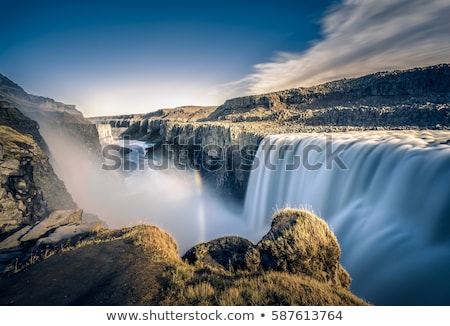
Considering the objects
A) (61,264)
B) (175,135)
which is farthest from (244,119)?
(61,264)

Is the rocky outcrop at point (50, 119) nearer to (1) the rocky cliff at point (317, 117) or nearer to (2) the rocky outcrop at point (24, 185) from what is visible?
(2) the rocky outcrop at point (24, 185)

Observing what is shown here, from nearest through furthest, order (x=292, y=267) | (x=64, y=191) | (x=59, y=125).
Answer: (x=292, y=267), (x=64, y=191), (x=59, y=125)

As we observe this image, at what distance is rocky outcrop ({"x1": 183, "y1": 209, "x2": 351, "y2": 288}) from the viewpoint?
5.02 m

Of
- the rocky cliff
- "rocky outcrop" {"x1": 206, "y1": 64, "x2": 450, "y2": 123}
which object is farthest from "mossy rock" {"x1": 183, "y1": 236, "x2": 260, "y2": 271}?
"rocky outcrop" {"x1": 206, "y1": 64, "x2": 450, "y2": 123}

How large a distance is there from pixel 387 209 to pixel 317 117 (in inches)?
925

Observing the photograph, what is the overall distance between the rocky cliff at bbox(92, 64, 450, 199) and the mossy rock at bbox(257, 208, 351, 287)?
16979 mm

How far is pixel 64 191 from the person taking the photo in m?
14.6

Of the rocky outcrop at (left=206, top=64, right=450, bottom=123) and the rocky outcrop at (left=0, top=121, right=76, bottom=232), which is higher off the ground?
the rocky outcrop at (left=206, top=64, right=450, bottom=123)

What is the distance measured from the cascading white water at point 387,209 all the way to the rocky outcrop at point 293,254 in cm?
185

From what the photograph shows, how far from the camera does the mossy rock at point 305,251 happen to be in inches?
197

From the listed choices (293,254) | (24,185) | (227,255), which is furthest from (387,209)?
(24,185)

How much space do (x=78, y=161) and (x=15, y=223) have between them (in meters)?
17.7

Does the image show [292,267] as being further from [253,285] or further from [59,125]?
[59,125]
